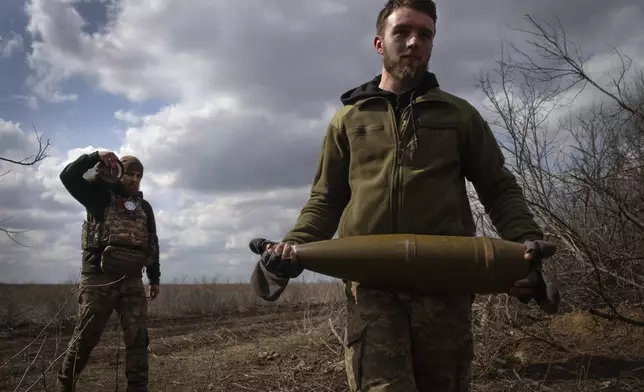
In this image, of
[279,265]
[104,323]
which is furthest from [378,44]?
[104,323]

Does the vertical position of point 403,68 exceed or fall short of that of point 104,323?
it exceeds it

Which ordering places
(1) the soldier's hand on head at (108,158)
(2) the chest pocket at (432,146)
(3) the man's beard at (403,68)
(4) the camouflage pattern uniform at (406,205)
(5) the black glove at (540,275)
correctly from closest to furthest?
(5) the black glove at (540,275), (4) the camouflage pattern uniform at (406,205), (2) the chest pocket at (432,146), (3) the man's beard at (403,68), (1) the soldier's hand on head at (108,158)

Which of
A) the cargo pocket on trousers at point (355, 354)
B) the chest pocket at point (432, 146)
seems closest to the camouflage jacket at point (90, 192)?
the cargo pocket on trousers at point (355, 354)

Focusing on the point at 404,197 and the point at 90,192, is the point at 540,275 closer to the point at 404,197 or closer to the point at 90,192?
the point at 404,197

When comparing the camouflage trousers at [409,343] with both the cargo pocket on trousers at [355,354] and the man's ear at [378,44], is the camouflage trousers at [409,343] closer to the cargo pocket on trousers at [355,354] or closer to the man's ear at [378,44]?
the cargo pocket on trousers at [355,354]

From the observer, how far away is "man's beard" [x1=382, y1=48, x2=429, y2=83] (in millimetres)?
2545

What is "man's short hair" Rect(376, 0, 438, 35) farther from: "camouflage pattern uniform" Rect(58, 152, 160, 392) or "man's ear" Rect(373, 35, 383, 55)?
"camouflage pattern uniform" Rect(58, 152, 160, 392)

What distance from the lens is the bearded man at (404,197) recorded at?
228 centimetres

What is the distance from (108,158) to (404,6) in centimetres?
333

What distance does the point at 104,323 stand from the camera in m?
4.95

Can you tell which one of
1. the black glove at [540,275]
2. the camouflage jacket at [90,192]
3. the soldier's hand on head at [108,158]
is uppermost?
the soldier's hand on head at [108,158]

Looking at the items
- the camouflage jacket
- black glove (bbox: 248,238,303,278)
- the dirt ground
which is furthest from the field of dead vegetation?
black glove (bbox: 248,238,303,278)

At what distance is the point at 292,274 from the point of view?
2.33 meters

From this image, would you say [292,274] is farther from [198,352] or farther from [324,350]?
[198,352]
